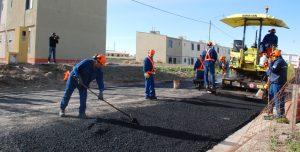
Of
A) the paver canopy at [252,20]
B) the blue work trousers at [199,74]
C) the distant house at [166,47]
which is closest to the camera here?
the paver canopy at [252,20]

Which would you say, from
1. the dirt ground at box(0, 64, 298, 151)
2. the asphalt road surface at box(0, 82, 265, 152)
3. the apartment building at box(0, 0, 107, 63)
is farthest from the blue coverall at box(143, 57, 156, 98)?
the apartment building at box(0, 0, 107, 63)

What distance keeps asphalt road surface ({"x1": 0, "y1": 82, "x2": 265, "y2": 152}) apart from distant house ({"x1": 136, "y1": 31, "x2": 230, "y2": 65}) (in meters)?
37.0

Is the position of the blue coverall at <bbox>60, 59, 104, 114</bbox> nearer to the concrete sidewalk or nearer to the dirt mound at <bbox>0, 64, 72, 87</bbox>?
the concrete sidewalk

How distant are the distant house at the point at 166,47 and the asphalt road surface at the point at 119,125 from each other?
36974 mm

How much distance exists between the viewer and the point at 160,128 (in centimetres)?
683

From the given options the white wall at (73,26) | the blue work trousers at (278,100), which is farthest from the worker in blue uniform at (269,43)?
the white wall at (73,26)

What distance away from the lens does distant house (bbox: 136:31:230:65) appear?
46844 millimetres

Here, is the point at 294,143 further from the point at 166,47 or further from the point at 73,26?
the point at 166,47

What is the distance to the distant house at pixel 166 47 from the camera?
46.8 meters

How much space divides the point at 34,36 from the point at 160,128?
14584 millimetres

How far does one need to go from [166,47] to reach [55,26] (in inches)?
1083

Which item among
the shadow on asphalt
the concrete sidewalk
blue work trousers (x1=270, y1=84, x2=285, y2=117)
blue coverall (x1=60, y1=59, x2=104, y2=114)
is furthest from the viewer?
blue work trousers (x1=270, y1=84, x2=285, y2=117)

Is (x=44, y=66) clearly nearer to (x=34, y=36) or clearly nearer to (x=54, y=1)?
(x=34, y=36)

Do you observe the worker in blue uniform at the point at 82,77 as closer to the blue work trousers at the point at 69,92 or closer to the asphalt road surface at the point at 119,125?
the blue work trousers at the point at 69,92
